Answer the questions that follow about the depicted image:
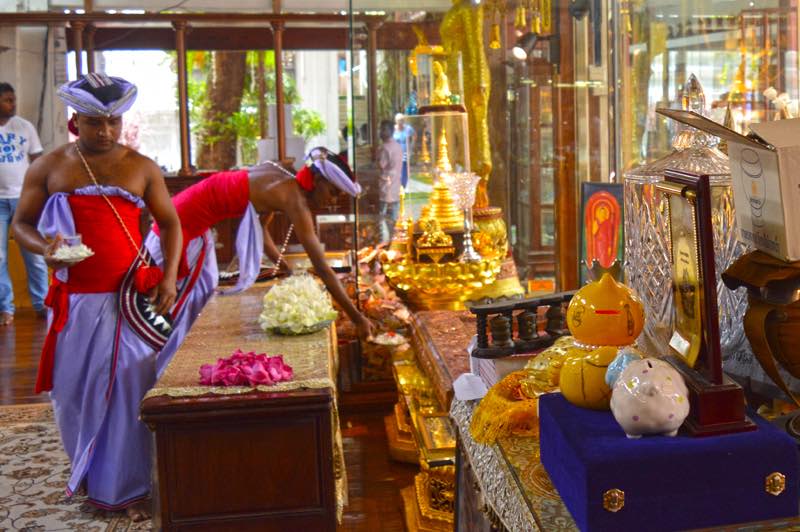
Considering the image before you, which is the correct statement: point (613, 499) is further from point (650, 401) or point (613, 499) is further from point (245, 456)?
point (245, 456)

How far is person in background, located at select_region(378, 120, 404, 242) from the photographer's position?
4809 mm

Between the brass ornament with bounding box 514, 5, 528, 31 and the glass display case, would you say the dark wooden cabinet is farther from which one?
the brass ornament with bounding box 514, 5, 528, 31

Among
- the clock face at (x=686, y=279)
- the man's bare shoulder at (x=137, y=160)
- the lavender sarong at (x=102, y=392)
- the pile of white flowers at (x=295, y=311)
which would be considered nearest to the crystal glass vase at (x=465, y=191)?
the pile of white flowers at (x=295, y=311)

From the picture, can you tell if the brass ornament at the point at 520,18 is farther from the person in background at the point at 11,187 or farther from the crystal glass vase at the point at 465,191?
the person in background at the point at 11,187

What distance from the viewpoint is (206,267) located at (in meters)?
4.24

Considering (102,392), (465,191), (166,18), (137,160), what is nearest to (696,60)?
(465,191)

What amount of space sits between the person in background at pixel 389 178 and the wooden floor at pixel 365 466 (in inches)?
35.0

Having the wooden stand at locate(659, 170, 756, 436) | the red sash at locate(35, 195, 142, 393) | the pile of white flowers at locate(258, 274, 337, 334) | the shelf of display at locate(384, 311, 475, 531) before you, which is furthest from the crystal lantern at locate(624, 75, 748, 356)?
the red sash at locate(35, 195, 142, 393)

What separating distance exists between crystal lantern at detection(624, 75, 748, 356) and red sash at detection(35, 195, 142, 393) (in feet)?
7.87

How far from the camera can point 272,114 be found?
10.5 m

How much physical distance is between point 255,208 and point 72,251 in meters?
1.14

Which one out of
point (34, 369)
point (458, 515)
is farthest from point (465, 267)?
point (34, 369)

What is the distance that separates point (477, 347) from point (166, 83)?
372 inches

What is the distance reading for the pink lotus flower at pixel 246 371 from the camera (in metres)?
2.79
